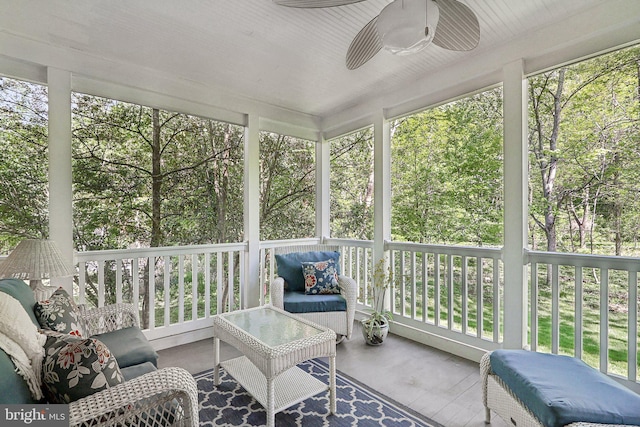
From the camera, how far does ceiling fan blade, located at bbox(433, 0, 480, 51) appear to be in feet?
5.19

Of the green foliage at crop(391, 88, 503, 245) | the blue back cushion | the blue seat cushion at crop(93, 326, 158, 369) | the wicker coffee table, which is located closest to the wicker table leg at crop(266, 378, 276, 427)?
the wicker coffee table

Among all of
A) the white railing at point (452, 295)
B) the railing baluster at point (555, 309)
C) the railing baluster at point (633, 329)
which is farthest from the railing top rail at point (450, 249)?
the railing baluster at point (633, 329)

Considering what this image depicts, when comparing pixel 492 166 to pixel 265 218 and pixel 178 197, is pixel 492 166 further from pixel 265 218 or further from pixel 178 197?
pixel 178 197

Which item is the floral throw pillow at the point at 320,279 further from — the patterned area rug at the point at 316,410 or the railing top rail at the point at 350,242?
the patterned area rug at the point at 316,410

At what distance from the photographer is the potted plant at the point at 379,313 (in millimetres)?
3055

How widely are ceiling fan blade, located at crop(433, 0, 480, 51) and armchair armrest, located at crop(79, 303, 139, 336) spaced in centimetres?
272

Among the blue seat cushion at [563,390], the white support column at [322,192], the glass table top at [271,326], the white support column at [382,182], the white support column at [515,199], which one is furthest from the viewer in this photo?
the white support column at [322,192]

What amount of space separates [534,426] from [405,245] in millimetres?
2102

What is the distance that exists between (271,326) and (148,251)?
161 cm

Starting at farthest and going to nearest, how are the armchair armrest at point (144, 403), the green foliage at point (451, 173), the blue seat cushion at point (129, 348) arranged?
1. the green foliage at point (451, 173)
2. the blue seat cushion at point (129, 348)
3. the armchair armrest at point (144, 403)

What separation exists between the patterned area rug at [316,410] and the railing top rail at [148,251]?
4.47 feet

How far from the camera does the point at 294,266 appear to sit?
3410mm

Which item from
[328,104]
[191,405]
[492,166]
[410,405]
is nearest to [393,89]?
[328,104]

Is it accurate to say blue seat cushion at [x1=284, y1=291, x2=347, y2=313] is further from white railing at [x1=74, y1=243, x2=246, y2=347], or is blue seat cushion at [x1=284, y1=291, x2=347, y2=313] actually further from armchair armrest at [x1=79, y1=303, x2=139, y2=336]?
armchair armrest at [x1=79, y1=303, x2=139, y2=336]
